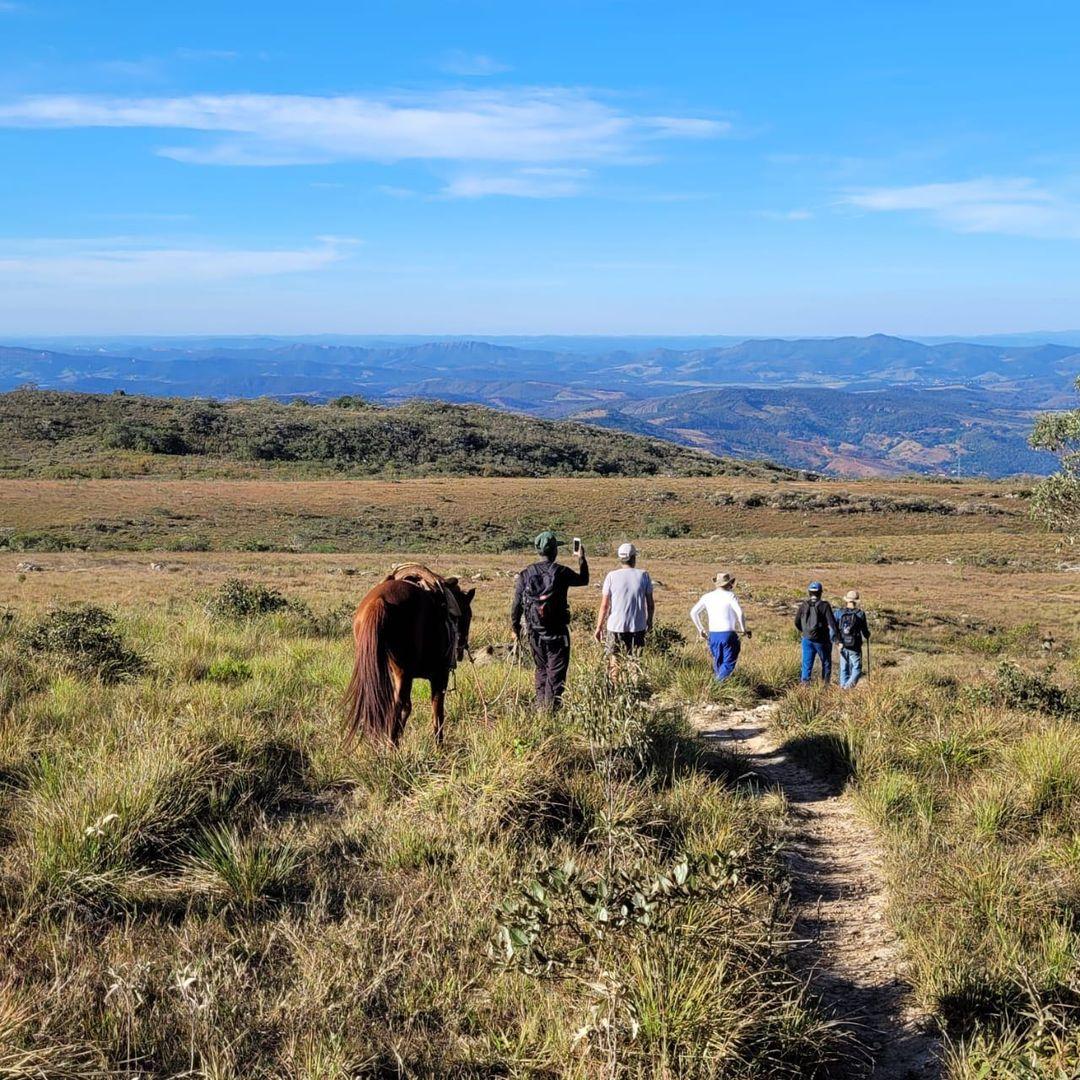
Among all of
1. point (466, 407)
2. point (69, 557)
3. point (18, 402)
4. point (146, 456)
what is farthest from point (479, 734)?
point (466, 407)

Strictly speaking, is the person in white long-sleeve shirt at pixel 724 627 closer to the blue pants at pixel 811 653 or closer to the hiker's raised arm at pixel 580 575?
the blue pants at pixel 811 653

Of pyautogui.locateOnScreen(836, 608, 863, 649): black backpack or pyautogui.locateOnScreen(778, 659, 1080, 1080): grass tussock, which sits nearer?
pyautogui.locateOnScreen(778, 659, 1080, 1080): grass tussock

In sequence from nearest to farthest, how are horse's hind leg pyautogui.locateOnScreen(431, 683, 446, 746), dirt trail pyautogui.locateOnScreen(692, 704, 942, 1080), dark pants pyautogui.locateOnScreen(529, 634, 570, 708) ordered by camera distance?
dirt trail pyautogui.locateOnScreen(692, 704, 942, 1080) < horse's hind leg pyautogui.locateOnScreen(431, 683, 446, 746) < dark pants pyautogui.locateOnScreen(529, 634, 570, 708)

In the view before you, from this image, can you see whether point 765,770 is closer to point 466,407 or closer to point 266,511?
point 266,511

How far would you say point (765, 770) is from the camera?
6816mm

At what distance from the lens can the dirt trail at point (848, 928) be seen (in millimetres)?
3428

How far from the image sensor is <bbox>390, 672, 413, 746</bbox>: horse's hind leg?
577 cm

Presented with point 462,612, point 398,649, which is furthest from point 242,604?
point 398,649

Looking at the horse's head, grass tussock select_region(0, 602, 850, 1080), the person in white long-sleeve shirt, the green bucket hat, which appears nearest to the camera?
grass tussock select_region(0, 602, 850, 1080)

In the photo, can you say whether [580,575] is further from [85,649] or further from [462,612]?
[85,649]

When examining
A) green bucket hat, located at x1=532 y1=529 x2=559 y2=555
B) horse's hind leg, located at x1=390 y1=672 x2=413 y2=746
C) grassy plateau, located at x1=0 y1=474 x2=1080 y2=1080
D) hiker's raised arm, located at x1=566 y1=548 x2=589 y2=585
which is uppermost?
green bucket hat, located at x1=532 y1=529 x2=559 y2=555

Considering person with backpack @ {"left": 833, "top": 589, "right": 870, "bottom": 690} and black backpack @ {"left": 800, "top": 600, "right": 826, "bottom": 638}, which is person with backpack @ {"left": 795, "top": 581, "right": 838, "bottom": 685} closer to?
black backpack @ {"left": 800, "top": 600, "right": 826, "bottom": 638}

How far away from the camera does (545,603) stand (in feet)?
23.7

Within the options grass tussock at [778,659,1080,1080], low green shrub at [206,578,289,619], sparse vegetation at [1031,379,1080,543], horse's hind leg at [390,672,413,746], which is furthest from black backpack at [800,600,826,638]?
low green shrub at [206,578,289,619]
